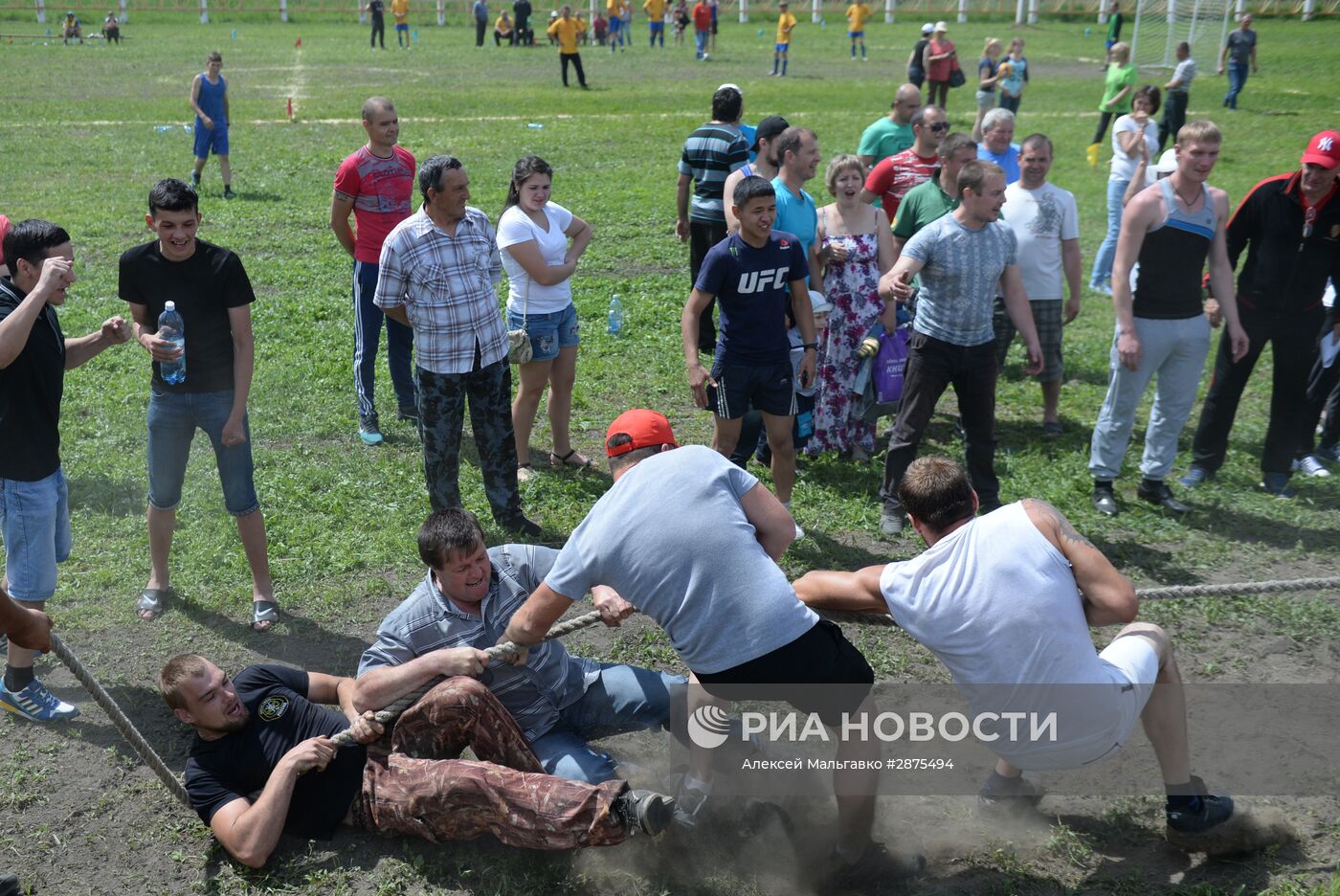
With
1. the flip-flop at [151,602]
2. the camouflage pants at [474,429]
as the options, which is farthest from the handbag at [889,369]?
the flip-flop at [151,602]

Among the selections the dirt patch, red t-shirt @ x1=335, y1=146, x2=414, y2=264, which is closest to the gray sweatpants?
the dirt patch

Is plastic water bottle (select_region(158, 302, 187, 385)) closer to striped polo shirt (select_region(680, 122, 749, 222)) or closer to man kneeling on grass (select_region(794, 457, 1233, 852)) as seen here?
man kneeling on grass (select_region(794, 457, 1233, 852))

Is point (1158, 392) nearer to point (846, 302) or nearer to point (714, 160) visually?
point (846, 302)

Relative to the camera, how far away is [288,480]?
7.64m

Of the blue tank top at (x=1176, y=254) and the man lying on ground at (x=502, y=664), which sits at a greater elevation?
the blue tank top at (x=1176, y=254)

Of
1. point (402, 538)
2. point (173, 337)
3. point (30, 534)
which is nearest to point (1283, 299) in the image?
point (402, 538)

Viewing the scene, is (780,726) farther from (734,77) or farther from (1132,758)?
(734,77)

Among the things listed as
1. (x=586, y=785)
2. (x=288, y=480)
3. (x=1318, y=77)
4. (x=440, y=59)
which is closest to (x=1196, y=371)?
(x=586, y=785)

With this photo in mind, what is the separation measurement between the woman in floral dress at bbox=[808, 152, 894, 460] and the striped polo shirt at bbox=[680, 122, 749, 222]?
139cm

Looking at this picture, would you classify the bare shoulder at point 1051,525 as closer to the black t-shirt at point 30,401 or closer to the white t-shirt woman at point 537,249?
the white t-shirt woman at point 537,249

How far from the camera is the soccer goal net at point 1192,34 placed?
103 feet

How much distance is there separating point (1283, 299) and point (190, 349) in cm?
655

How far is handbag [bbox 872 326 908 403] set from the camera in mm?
8000

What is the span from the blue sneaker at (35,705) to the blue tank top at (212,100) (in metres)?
12.3
